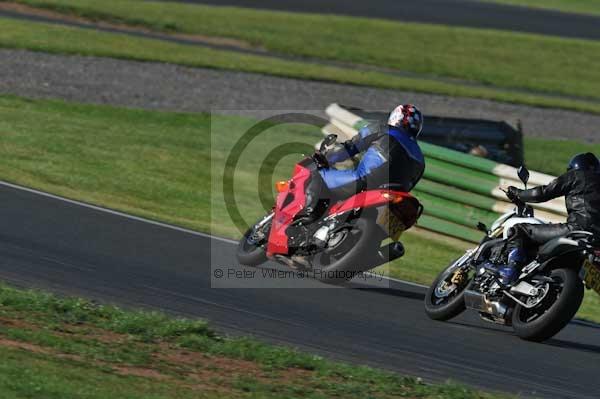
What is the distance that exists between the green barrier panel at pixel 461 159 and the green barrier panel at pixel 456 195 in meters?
0.33

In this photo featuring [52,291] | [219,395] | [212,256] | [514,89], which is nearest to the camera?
[219,395]

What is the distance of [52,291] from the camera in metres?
8.57

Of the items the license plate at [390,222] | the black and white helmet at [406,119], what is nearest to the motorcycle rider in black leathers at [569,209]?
the license plate at [390,222]

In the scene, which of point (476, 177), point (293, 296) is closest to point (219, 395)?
point (293, 296)

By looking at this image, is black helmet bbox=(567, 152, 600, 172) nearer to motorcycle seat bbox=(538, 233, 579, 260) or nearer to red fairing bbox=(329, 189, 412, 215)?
motorcycle seat bbox=(538, 233, 579, 260)

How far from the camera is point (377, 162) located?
1032cm

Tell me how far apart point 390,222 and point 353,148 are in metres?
0.98

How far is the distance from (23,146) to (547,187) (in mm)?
8418

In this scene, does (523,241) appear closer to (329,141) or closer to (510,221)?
(510,221)

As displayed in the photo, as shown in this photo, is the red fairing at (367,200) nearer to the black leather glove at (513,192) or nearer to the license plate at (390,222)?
the license plate at (390,222)

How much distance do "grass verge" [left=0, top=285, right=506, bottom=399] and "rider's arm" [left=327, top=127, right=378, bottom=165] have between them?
312 centimetres

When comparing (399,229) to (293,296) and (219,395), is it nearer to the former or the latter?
(293,296)

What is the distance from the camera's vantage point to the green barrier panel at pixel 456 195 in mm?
13852

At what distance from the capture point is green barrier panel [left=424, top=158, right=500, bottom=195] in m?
13.9
